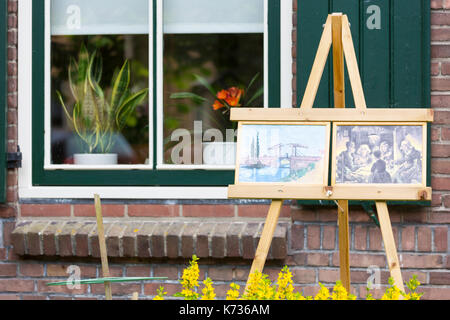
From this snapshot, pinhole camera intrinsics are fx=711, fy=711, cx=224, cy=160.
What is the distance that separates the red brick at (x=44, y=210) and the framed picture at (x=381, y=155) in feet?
5.47

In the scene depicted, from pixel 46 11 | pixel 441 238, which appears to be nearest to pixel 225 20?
Result: pixel 46 11

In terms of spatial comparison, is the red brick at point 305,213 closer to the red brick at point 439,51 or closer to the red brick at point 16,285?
the red brick at point 439,51

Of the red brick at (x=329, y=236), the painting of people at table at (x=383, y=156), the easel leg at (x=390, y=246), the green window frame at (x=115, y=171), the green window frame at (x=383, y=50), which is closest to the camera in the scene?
the easel leg at (x=390, y=246)

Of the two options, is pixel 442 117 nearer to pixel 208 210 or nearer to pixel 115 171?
pixel 208 210

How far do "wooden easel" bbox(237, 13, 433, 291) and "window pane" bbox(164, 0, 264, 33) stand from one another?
0.96m

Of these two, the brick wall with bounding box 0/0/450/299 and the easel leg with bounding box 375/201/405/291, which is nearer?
the easel leg with bounding box 375/201/405/291

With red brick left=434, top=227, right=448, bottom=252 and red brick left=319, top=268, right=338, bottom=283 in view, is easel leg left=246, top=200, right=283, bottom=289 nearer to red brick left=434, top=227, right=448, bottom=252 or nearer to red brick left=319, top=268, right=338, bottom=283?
red brick left=319, top=268, right=338, bottom=283

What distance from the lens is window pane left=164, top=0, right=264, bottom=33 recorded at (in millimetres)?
3828

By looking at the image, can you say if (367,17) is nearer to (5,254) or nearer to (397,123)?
(397,123)

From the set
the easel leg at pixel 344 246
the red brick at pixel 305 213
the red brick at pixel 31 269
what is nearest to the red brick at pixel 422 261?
the red brick at pixel 305 213

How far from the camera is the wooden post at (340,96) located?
115 inches

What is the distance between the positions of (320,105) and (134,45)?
42.8 inches

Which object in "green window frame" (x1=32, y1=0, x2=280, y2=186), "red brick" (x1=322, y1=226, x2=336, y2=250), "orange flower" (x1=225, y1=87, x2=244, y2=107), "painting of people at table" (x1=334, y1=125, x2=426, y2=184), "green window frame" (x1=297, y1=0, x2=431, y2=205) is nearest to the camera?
"painting of people at table" (x1=334, y1=125, x2=426, y2=184)

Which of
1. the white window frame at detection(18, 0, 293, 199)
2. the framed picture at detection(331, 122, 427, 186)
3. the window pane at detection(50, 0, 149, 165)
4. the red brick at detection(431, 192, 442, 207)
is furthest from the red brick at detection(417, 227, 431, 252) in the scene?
the window pane at detection(50, 0, 149, 165)
